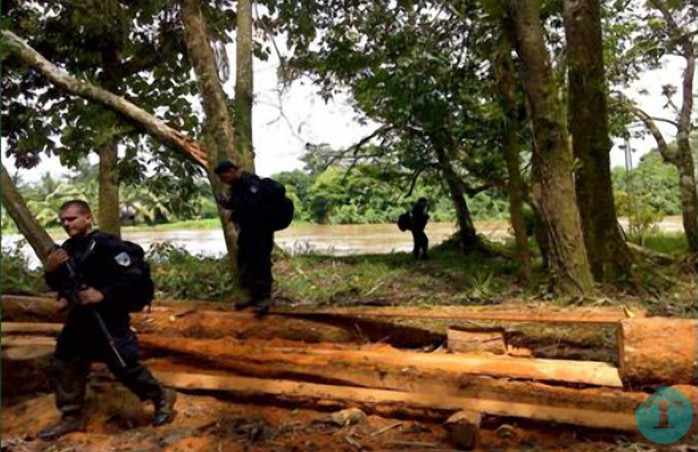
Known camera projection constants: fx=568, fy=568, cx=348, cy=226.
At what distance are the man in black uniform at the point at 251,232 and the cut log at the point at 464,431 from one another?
2498mm

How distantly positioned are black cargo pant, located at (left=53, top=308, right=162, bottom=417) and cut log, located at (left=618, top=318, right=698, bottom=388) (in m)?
3.36

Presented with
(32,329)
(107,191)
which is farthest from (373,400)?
(107,191)

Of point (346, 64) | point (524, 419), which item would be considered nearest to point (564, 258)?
point (524, 419)

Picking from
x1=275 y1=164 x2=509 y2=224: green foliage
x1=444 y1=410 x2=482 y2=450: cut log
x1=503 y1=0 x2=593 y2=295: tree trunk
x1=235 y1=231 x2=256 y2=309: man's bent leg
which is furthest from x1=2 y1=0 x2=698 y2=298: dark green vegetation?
x1=275 y1=164 x2=509 y2=224: green foliage

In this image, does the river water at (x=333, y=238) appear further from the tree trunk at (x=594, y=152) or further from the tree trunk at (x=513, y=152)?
the tree trunk at (x=594, y=152)

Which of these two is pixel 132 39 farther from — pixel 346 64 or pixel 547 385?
pixel 547 385

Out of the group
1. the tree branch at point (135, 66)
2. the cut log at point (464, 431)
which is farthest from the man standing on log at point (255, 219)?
the tree branch at point (135, 66)

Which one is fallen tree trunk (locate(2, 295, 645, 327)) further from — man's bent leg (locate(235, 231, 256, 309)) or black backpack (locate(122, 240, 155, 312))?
black backpack (locate(122, 240, 155, 312))

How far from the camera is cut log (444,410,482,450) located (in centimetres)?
357

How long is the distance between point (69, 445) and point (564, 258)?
5.81 metres

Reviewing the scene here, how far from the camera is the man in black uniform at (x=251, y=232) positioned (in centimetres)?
568
